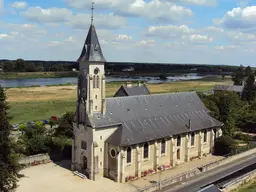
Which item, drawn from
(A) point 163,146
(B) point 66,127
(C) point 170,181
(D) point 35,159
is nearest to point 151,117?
(A) point 163,146

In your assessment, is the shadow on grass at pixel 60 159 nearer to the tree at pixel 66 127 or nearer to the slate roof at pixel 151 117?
the tree at pixel 66 127

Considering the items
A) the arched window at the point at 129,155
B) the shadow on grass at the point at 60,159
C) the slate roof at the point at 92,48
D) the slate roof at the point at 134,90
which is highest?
the slate roof at the point at 92,48

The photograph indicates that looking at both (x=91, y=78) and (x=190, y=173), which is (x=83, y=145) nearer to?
(x=91, y=78)

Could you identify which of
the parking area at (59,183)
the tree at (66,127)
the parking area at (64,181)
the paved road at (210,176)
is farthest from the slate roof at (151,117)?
the tree at (66,127)

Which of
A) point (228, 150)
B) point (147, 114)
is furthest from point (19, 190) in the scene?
point (228, 150)

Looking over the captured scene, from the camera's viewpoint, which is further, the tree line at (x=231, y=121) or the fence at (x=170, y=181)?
the tree line at (x=231, y=121)

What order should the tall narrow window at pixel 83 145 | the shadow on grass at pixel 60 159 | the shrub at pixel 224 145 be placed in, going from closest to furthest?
the tall narrow window at pixel 83 145, the shadow on grass at pixel 60 159, the shrub at pixel 224 145
